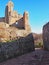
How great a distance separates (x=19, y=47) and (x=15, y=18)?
27741 millimetres

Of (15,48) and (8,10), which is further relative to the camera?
(8,10)

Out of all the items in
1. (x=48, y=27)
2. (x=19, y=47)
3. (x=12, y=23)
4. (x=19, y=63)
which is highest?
(x=12, y=23)

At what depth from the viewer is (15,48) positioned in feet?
48.6

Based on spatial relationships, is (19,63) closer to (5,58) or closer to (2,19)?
(5,58)

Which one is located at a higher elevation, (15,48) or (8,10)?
(8,10)

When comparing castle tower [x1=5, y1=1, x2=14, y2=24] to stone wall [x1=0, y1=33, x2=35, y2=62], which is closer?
stone wall [x1=0, y1=33, x2=35, y2=62]

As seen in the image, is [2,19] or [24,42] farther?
[2,19]

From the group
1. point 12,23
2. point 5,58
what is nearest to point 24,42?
point 5,58

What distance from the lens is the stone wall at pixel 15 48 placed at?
13.6 meters

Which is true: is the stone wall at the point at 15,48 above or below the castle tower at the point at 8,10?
below

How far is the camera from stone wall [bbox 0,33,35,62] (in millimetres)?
13594

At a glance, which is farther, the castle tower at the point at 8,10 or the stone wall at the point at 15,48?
the castle tower at the point at 8,10

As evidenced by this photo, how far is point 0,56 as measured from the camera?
13.2m

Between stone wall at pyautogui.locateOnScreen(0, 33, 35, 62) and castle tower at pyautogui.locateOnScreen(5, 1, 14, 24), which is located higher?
castle tower at pyautogui.locateOnScreen(5, 1, 14, 24)
